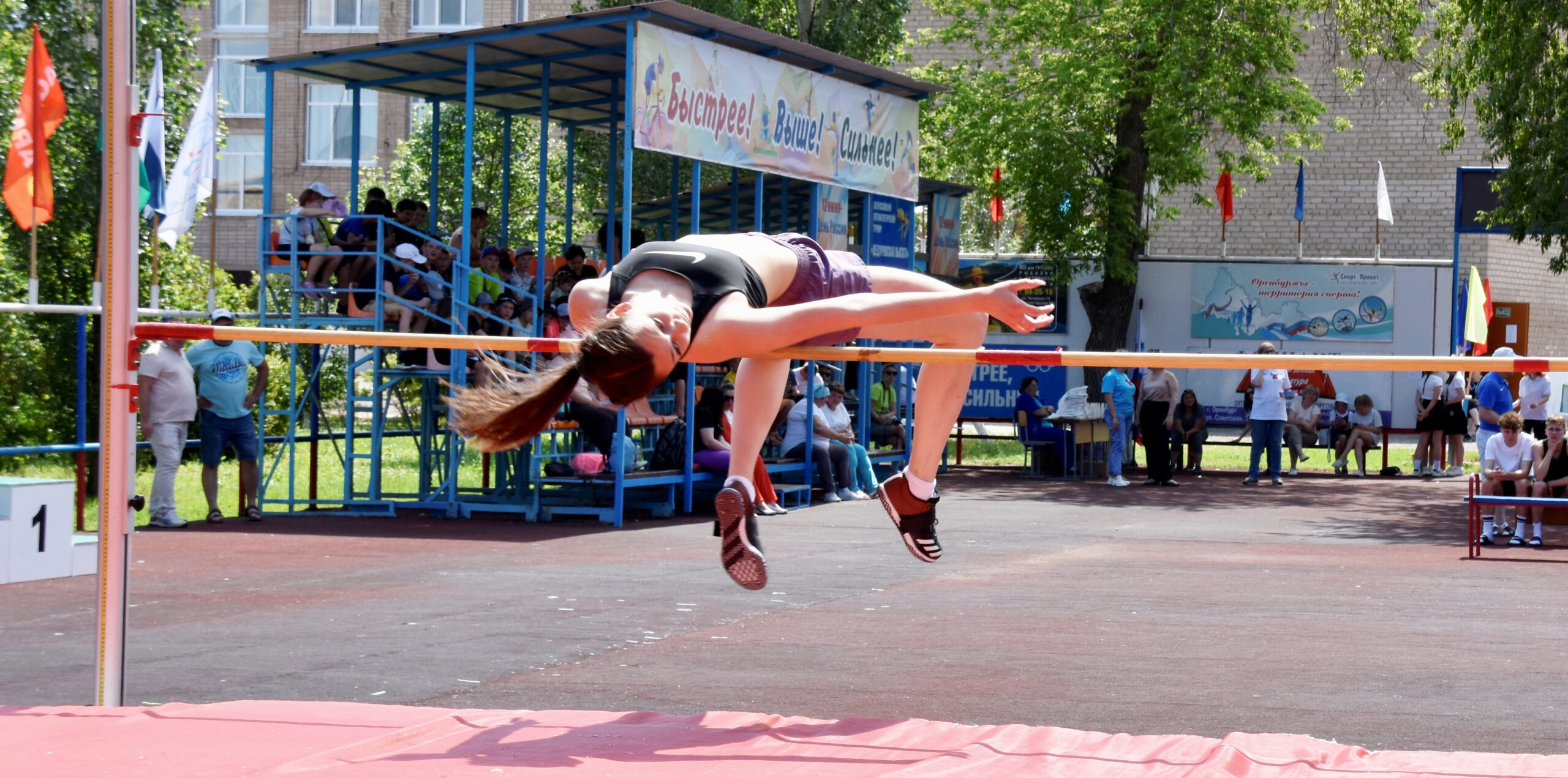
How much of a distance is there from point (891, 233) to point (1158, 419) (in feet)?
12.7

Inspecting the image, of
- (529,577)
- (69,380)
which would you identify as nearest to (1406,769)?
(529,577)

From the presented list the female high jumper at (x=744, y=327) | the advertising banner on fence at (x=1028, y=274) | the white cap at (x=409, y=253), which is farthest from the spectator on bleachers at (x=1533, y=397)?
the female high jumper at (x=744, y=327)

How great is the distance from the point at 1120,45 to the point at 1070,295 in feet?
12.2

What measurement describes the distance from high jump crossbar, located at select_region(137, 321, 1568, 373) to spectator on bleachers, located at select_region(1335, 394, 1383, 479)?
16.3m

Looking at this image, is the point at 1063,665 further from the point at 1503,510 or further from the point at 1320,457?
the point at 1320,457

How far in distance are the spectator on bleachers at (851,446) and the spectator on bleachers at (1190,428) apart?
500 cm

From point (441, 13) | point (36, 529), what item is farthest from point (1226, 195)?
point (36, 529)

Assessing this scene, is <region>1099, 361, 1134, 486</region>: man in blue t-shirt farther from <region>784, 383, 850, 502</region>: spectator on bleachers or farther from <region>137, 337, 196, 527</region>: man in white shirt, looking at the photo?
<region>137, 337, 196, 527</region>: man in white shirt

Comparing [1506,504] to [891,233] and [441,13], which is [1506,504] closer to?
[891,233]

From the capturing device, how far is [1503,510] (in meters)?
12.5

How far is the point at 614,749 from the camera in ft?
14.9

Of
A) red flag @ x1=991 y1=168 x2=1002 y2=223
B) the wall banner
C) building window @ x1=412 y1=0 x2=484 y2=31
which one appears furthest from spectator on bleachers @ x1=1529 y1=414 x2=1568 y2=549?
building window @ x1=412 y1=0 x2=484 y2=31

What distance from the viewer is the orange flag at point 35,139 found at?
11.8m

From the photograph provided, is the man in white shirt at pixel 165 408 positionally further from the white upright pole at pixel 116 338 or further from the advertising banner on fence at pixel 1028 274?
the advertising banner on fence at pixel 1028 274
